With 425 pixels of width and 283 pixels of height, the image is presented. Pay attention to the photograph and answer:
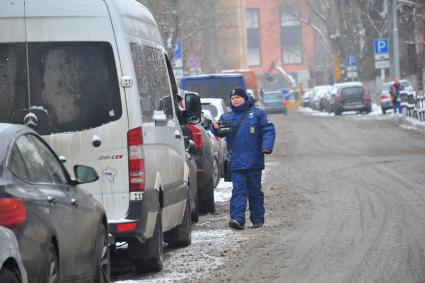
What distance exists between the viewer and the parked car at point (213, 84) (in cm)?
3306

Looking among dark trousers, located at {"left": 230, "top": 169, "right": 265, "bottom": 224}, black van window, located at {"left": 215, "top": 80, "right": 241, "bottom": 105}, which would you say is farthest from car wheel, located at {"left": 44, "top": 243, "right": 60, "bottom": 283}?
black van window, located at {"left": 215, "top": 80, "right": 241, "bottom": 105}

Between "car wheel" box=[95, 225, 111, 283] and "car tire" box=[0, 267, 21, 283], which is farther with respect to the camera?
"car wheel" box=[95, 225, 111, 283]

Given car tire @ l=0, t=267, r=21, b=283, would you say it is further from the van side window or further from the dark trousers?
the dark trousers

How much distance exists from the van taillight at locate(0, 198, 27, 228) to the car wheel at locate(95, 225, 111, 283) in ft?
6.93

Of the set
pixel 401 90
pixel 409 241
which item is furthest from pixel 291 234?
pixel 401 90

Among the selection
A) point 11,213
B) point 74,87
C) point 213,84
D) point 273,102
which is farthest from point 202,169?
point 273,102

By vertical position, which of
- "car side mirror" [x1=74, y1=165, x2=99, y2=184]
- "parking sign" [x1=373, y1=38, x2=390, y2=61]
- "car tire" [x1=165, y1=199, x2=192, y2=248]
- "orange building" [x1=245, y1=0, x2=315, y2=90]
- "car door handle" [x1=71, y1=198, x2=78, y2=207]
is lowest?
"car tire" [x1=165, y1=199, x2=192, y2=248]

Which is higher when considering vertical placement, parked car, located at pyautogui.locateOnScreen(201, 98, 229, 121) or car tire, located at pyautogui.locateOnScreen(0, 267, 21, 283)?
parked car, located at pyautogui.locateOnScreen(201, 98, 229, 121)

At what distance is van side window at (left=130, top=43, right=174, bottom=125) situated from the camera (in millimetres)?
10249

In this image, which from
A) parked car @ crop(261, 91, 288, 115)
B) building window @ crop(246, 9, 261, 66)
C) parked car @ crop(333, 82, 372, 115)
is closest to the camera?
parked car @ crop(333, 82, 372, 115)

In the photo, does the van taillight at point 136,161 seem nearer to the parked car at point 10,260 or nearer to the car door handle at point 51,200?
the car door handle at point 51,200

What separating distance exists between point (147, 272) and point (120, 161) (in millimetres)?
1238

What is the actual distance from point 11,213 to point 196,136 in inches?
385

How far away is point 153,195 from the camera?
33.4 ft
